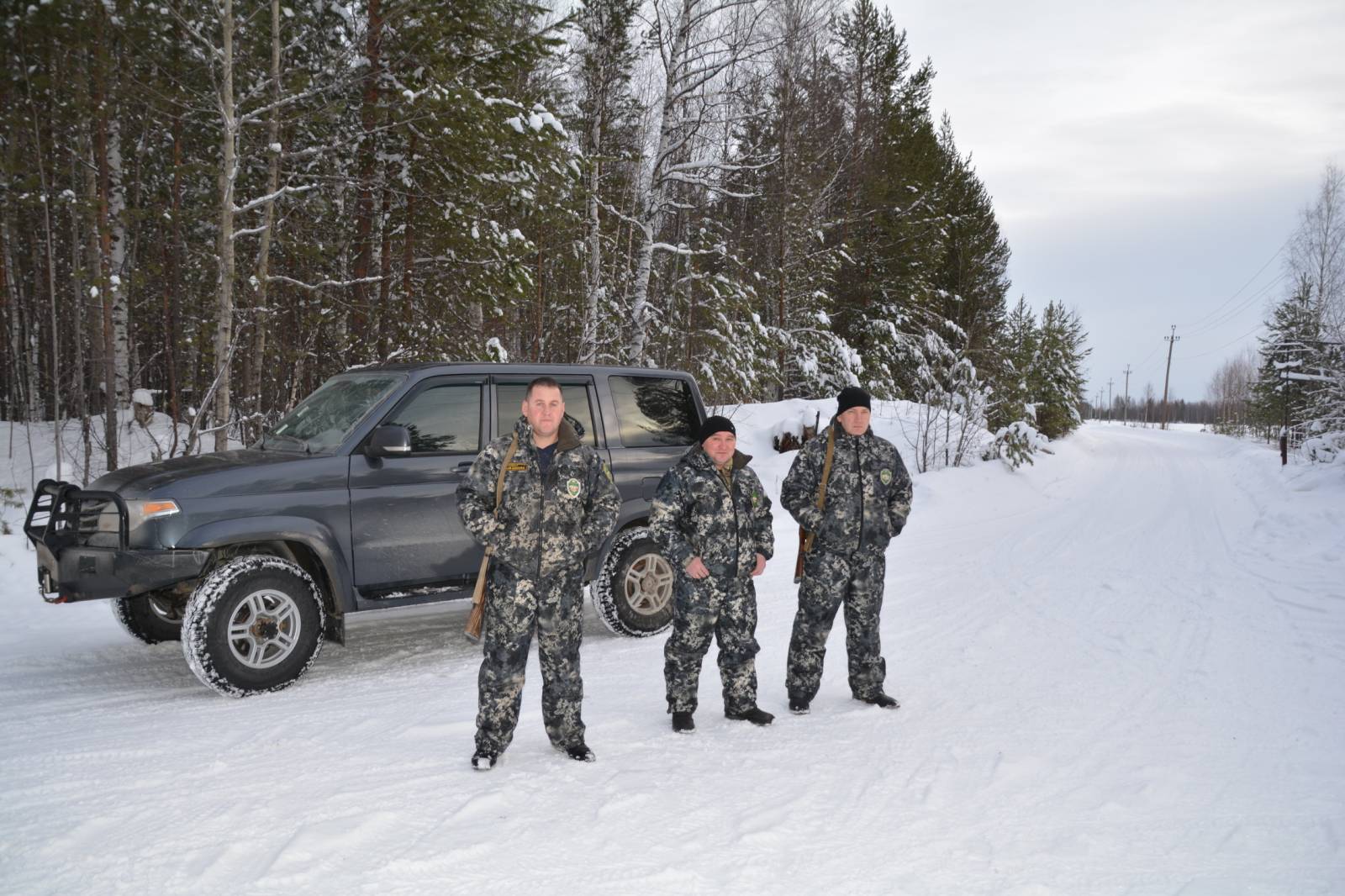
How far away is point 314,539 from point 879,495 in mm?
3389

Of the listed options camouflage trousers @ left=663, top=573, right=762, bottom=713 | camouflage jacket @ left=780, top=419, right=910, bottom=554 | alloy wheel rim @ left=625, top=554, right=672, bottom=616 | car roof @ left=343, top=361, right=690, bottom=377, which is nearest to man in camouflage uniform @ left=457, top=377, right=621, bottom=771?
camouflage trousers @ left=663, top=573, right=762, bottom=713

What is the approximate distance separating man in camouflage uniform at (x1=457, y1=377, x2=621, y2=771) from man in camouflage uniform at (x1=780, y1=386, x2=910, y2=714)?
1.35 meters

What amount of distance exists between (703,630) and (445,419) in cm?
244

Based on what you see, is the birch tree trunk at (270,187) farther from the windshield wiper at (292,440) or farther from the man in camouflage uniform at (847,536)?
the man in camouflage uniform at (847,536)

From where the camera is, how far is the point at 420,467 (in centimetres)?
548

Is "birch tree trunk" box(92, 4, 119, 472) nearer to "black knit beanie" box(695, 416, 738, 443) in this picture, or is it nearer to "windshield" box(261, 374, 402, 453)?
"windshield" box(261, 374, 402, 453)

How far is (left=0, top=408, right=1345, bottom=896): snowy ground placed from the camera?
3.03 m

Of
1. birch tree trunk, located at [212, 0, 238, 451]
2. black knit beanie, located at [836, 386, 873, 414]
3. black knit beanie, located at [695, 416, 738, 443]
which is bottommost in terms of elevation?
black knit beanie, located at [695, 416, 738, 443]

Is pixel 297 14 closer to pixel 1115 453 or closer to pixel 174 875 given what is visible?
pixel 174 875

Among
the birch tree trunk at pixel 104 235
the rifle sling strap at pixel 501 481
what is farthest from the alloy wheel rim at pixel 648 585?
the birch tree trunk at pixel 104 235

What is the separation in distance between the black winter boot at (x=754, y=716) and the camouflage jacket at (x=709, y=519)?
2.65 ft

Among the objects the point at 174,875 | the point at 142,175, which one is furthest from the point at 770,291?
the point at 174,875

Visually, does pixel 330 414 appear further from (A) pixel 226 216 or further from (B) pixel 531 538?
(A) pixel 226 216

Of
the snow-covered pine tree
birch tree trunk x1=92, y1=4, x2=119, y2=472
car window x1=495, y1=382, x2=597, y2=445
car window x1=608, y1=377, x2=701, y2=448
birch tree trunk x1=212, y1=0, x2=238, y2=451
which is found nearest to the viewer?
car window x1=495, y1=382, x2=597, y2=445
